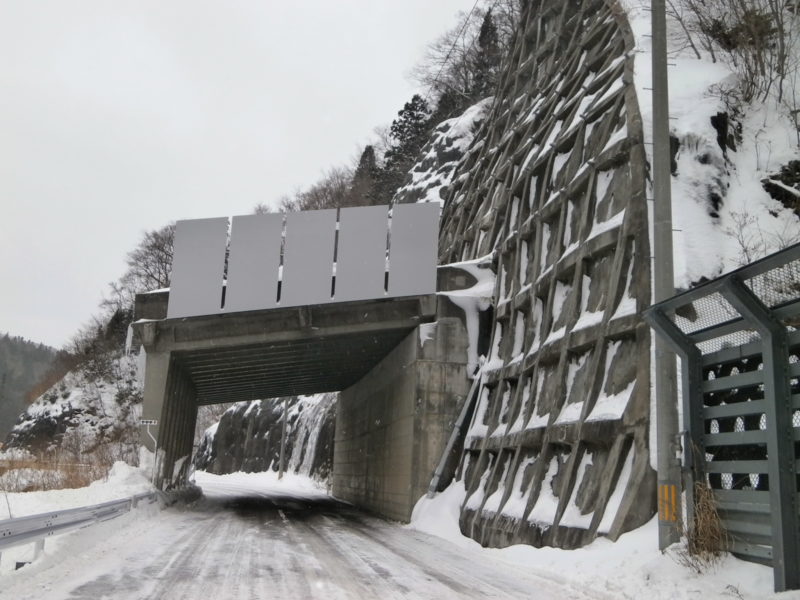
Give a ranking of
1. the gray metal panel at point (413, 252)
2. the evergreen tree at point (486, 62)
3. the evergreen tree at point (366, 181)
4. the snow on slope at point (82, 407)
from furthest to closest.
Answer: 1. the evergreen tree at point (366, 181)
2. the snow on slope at point (82, 407)
3. the evergreen tree at point (486, 62)
4. the gray metal panel at point (413, 252)

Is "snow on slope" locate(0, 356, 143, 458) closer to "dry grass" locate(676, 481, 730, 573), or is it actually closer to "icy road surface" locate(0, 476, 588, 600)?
"icy road surface" locate(0, 476, 588, 600)

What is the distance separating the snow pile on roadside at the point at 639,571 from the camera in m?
7.58

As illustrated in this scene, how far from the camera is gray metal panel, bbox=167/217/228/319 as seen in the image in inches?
857

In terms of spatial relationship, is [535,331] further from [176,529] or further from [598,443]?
[176,529]

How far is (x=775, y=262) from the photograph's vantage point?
7.10 m

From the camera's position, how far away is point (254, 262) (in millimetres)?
21875

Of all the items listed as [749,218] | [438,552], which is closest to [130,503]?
[438,552]

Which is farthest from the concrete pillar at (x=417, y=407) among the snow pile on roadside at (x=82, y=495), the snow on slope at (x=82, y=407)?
the snow on slope at (x=82, y=407)

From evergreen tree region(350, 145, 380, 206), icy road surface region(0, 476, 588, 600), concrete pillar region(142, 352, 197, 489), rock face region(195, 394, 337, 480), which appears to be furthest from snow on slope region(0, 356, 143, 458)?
icy road surface region(0, 476, 588, 600)

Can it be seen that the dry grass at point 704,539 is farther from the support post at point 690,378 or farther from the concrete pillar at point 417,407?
the concrete pillar at point 417,407

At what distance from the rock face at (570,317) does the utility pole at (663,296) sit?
1919 millimetres

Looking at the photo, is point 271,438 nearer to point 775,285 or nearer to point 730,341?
point 730,341

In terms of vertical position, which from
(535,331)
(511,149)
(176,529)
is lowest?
(176,529)

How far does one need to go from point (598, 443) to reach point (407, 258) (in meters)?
11.1
